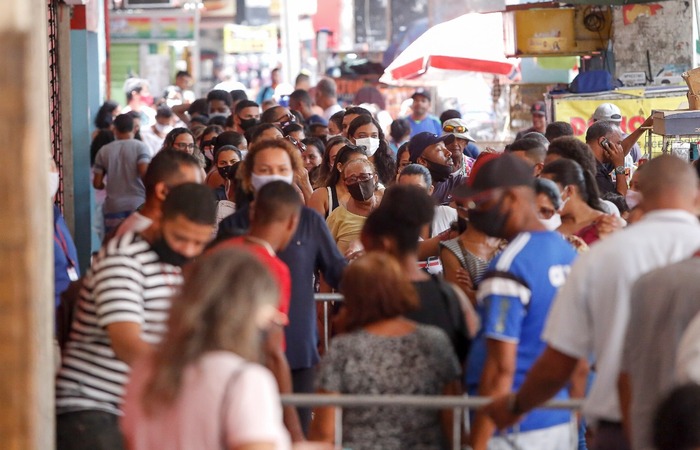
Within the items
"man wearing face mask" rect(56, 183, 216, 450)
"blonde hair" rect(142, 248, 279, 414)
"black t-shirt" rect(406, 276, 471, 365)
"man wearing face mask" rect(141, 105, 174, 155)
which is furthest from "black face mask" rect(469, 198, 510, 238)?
"man wearing face mask" rect(141, 105, 174, 155)

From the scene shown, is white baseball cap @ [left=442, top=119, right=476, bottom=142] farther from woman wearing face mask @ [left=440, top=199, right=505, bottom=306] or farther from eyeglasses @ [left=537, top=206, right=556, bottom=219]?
eyeglasses @ [left=537, top=206, right=556, bottom=219]

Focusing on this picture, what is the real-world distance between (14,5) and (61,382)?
72.0 inches

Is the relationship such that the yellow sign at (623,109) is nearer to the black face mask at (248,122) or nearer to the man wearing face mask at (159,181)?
the black face mask at (248,122)

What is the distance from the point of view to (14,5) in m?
4.25

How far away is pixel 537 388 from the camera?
5113 mm

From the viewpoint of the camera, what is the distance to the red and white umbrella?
1973cm

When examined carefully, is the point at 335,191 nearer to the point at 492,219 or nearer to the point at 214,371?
the point at 492,219

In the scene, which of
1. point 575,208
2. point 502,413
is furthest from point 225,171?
point 502,413

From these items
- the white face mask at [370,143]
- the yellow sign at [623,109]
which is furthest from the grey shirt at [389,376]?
the yellow sign at [623,109]

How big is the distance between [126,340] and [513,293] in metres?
1.58

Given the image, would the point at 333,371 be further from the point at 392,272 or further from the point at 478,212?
the point at 478,212

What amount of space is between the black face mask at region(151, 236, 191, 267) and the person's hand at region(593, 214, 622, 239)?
272 centimetres

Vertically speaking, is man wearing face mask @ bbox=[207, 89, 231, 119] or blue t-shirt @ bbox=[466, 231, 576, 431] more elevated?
man wearing face mask @ bbox=[207, 89, 231, 119]

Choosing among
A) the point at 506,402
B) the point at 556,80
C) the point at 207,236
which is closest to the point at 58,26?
the point at 207,236
